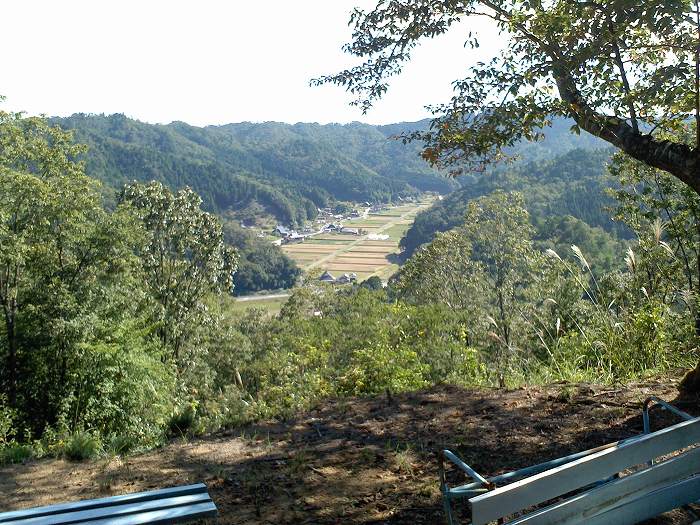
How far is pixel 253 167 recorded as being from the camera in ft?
545

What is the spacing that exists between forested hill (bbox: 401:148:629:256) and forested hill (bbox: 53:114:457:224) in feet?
149

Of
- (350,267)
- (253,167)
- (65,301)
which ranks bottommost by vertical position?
(350,267)

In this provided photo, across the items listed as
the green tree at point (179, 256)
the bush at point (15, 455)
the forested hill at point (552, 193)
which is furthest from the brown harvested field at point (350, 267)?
the bush at point (15, 455)

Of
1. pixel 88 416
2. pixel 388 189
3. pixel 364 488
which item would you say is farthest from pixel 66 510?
pixel 388 189

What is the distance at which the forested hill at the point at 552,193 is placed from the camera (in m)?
54.2

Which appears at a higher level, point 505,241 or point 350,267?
point 505,241

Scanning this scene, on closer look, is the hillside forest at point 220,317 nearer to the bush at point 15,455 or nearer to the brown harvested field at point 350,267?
the bush at point 15,455

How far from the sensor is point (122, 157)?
118625 millimetres

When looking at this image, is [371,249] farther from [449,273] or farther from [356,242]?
[449,273]

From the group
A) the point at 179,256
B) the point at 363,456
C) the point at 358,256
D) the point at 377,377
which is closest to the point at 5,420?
the point at 377,377

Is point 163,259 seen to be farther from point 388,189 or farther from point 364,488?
point 388,189

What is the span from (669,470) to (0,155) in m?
13.9

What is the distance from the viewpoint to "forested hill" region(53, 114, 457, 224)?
120 m

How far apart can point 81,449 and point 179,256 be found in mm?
15027
